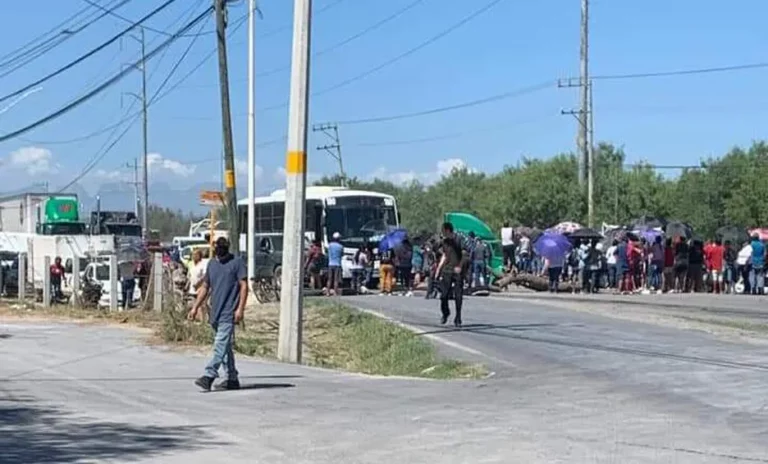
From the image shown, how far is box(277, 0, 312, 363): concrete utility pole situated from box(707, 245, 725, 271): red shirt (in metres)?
21.7

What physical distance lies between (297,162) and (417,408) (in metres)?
6.15

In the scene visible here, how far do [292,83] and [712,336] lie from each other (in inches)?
327

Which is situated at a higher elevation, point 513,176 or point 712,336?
point 513,176

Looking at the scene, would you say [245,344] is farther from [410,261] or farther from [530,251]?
[530,251]

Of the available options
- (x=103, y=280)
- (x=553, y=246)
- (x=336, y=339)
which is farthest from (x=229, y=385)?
(x=553, y=246)

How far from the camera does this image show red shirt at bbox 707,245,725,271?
37.4 metres

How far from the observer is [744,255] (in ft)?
119

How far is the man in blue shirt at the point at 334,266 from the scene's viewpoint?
34438 mm

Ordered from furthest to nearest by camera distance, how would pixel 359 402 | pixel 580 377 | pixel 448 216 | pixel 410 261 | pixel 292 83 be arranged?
pixel 448 216, pixel 410 261, pixel 292 83, pixel 580 377, pixel 359 402

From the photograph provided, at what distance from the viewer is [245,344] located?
70.6 ft

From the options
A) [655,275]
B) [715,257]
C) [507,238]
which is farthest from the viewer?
[507,238]

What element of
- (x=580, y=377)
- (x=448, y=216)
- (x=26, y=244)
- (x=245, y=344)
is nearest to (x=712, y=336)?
(x=580, y=377)

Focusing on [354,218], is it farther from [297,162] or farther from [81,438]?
[81,438]

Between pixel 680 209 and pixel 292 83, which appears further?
pixel 680 209
